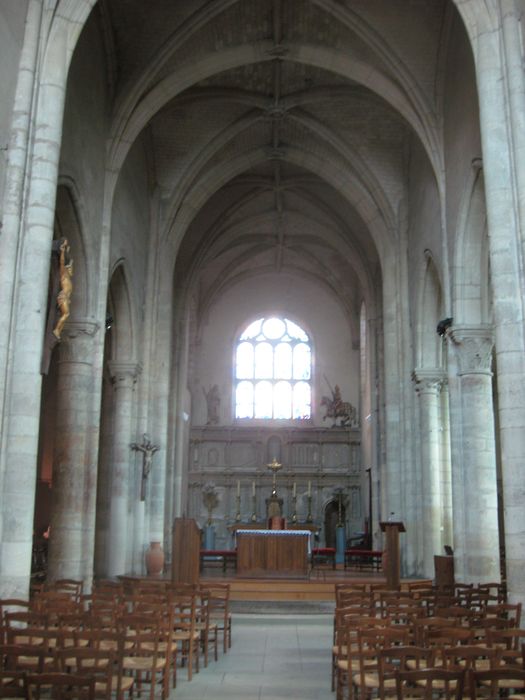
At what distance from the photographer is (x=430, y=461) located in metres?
20.6

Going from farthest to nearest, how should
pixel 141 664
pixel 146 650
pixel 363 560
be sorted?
pixel 363 560
pixel 141 664
pixel 146 650

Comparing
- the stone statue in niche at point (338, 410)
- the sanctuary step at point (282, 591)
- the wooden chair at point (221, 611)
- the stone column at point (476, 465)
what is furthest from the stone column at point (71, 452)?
the stone statue in niche at point (338, 410)

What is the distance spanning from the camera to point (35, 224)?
36.7ft

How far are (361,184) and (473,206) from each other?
8.29m

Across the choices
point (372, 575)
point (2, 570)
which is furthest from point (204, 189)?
point (2, 570)

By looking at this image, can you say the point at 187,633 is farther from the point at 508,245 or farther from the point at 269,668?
the point at 508,245

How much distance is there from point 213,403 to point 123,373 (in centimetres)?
1426

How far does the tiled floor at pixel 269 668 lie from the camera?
28.8 feet

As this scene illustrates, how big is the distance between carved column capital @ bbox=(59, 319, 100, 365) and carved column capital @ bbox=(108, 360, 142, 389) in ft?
15.4

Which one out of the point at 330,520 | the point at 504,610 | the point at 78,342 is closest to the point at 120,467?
the point at 78,342

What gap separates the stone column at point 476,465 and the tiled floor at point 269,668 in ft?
10.1

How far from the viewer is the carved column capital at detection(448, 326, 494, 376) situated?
16312 mm

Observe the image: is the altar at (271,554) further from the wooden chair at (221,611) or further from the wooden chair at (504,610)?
the wooden chair at (504,610)

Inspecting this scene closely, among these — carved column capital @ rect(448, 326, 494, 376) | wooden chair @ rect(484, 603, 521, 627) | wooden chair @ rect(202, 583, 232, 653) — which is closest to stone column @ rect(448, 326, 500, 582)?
carved column capital @ rect(448, 326, 494, 376)
